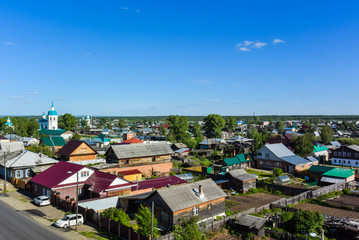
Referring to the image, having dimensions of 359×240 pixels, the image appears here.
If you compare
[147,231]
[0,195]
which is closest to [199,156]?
[0,195]

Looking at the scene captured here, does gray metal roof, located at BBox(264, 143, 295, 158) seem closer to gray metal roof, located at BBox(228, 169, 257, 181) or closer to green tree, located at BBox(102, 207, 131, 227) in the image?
gray metal roof, located at BBox(228, 169, 257, 181)

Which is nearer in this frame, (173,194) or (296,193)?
(173,194)

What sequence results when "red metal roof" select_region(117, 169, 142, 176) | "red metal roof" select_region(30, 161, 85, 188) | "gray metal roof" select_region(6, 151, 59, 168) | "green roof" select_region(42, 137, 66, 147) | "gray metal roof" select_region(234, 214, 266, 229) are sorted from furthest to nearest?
"green roof" select_region(42, 137, 66, 147) → "gray metal roof" select_region(6, 151, 59, 168) → "red metal roof" select_region(117, 169, 142, 176) → "red metal roof" select_region(30, 161, 85, 188) → "gray metal roof" select_region(234, 214, 266, 229)

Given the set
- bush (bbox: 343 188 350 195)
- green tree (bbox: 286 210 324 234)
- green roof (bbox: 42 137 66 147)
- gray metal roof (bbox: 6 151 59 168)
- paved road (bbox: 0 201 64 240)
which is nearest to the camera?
paved road (bbox: 0 201 64 240)

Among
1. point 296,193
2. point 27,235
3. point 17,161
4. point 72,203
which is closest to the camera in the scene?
point 27,235

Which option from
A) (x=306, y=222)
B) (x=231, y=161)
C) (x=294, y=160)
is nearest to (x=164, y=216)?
(x=306, y=222)

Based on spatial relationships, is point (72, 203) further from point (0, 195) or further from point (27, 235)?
point (0, 195)

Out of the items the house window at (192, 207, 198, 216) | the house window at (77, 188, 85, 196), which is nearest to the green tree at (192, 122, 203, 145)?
the house window at (77, 188, 85, 196)
